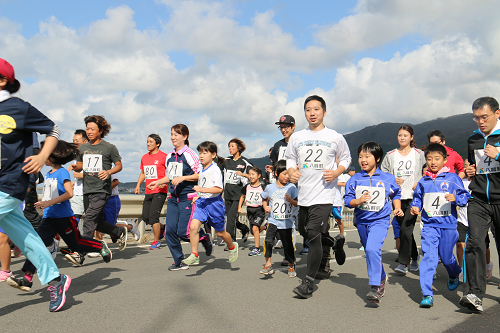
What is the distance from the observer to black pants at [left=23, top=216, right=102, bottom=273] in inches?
222

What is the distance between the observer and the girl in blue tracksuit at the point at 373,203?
15.0ft

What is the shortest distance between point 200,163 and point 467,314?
4.10m

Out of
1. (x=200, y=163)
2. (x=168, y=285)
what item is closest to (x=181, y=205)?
(x=200, y=163)

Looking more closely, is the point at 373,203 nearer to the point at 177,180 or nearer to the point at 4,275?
the point at 177,180

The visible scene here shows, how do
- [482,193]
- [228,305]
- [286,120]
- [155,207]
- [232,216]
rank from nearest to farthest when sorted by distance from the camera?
[228,305] < [482,193] < [286,120] < [155,207] < [232,216]

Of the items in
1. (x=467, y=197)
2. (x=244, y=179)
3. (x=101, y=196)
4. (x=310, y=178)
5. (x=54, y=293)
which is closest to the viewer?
(x=54, y=293)

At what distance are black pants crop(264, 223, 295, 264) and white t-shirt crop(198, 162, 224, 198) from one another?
1.02m

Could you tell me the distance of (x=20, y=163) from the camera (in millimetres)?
3783

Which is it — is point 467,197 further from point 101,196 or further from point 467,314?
point 101,196

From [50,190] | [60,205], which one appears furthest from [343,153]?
[50,190]

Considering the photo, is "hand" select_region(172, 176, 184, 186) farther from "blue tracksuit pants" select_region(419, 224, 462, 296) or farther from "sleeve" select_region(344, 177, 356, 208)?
"blue tracksuit pants" select_region(419, 224, 462, 296)

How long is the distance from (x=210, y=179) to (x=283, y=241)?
1.47m

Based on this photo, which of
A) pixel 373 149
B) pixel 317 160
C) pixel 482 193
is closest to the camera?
pixel 482 193

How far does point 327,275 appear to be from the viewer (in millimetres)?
5863
